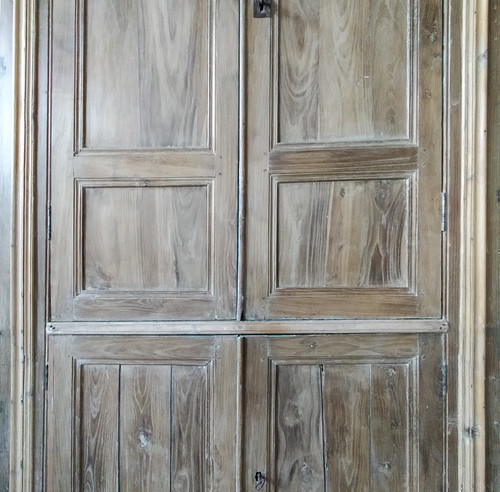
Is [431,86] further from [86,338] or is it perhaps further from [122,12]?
[86,338]

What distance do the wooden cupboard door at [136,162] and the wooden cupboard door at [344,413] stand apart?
0.24 m

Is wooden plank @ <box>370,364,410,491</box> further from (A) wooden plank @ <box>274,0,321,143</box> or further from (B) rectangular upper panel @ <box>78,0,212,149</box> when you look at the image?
(B) rectangular upper panel @ <box>78,0,212,149</box>

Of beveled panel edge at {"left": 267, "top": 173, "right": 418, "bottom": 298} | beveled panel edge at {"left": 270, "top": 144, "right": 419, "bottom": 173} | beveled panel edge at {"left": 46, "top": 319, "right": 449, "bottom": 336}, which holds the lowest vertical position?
beveled panel edge at {"left": 46, "top": 319, "right": 449, "bottom": 336}

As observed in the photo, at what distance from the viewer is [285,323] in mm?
1020

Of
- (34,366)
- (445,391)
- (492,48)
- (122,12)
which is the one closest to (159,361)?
(34,366)

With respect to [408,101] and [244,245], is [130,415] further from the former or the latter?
[408,101]

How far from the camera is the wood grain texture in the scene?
3.37 feet

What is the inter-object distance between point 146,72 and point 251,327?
2.45 feet

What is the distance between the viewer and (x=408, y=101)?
3.35 feet

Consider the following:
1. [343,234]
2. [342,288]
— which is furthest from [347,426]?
[343,234]

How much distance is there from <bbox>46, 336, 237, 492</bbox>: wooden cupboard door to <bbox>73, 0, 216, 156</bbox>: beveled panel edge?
51 cm

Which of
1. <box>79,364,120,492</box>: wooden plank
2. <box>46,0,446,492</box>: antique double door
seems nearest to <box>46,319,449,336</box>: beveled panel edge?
<box>46,0,446,492</box>: antique double door

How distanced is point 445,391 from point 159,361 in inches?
30.0

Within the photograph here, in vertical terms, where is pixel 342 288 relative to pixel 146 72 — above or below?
below
